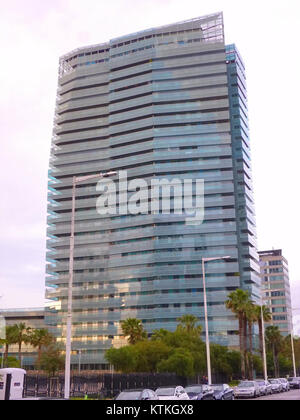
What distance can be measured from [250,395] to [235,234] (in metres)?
109

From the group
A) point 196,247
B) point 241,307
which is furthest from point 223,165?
point 241,307

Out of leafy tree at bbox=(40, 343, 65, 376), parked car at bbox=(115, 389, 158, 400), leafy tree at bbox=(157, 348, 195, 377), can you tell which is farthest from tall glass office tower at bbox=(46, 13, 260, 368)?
parked car at bbox=(115, 389, 158, 400)

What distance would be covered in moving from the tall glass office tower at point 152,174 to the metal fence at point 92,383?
92397 millimetres

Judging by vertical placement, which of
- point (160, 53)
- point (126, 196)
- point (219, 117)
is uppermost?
point (160, 53)

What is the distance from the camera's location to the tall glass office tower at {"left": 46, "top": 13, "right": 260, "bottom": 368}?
153 metres

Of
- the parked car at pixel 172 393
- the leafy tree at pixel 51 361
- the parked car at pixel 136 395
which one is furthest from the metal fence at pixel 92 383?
the leafy tree at pixel 51 361

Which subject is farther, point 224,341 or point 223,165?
point 223,165

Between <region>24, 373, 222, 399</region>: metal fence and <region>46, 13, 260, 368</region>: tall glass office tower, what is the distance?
92397 mm

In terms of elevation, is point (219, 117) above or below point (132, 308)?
above

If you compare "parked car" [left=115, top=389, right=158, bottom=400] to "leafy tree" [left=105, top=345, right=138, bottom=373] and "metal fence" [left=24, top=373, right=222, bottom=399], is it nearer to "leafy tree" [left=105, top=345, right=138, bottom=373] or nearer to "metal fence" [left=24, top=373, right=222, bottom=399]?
"metal fence" [left=24, top=373, right=222, bottom=399]

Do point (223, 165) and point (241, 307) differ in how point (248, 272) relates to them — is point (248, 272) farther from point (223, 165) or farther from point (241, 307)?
point (241, 307)

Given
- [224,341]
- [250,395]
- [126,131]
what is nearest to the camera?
[250,395]

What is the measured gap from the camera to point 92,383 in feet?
163

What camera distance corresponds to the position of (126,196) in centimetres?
16712
